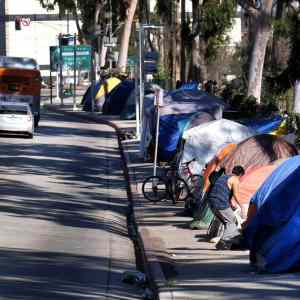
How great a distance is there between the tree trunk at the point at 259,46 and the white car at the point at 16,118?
41.2 ft

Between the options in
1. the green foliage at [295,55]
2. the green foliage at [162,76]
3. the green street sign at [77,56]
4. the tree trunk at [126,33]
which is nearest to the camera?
the green foliage at [295,55]

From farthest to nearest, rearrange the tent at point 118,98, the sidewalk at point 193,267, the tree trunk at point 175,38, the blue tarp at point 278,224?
the tent at point 118,98
the tree trunk at point 175,38
the blue tarp at point 278,224
the sidewalk at point 193,267

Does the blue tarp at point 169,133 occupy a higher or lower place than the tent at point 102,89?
higher

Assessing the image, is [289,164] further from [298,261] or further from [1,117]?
[1,117]

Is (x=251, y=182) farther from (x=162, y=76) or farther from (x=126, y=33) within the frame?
(x=162, y=76)

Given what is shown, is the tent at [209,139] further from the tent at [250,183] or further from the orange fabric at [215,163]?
the tent at [250,183]

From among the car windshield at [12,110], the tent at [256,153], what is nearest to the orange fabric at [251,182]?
the tent at [256,153]

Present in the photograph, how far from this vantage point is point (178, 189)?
24.1m

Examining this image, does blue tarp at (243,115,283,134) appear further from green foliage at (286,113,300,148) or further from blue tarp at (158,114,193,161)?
blue tarp at (158,114,193,161)

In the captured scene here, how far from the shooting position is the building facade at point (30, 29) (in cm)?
12212

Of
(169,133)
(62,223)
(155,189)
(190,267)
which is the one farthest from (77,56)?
(190,267)

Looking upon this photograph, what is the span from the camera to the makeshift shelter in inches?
1388

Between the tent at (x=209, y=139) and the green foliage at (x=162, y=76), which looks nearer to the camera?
the tent at (x=209, y=139)

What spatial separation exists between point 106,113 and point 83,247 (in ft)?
164
